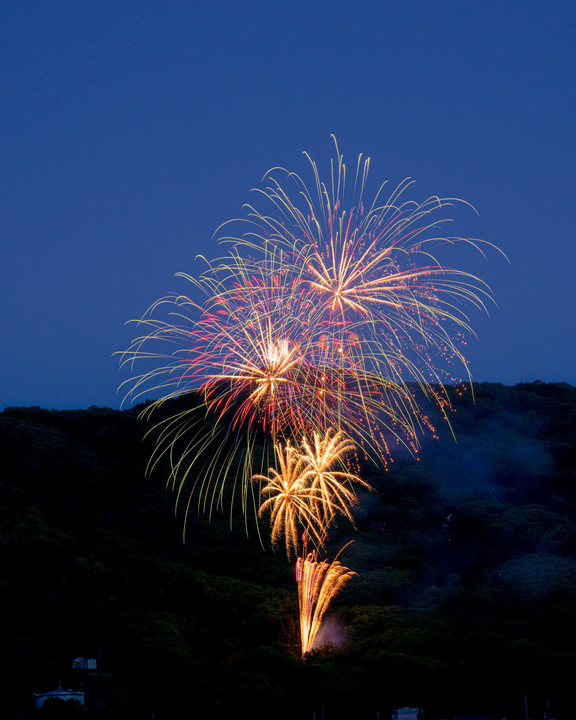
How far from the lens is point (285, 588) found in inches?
1961

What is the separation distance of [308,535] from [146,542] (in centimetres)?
1169

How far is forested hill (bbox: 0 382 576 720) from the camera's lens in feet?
108

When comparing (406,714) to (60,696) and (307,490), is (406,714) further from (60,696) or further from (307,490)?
(307,490)

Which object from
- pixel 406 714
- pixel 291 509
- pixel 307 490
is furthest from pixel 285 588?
pixel 406 714

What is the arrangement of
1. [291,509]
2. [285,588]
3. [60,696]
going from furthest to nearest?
[285,588]
[291,509]
[60,696]

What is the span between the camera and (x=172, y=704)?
1246 inches

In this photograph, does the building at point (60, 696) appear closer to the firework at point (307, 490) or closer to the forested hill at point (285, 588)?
the forested hill at point (285, 588)

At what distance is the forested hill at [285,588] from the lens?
32906 mm

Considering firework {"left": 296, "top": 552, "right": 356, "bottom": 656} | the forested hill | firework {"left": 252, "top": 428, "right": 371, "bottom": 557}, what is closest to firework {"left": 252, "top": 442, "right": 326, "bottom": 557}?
firework {"left": 252, "top": 428, "right": 371, "bottom": 557}

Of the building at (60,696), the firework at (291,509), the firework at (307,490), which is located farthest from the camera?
the firework at (291,509)

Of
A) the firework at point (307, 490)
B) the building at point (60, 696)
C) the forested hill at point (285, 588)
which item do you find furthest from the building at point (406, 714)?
the building at point (60, 696)

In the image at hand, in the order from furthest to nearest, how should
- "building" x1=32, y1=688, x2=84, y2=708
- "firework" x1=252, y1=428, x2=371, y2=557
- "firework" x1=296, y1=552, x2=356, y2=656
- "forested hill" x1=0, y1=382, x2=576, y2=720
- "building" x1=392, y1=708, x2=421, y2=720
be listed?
"firework" x1=296, y1=552, x2=356, y2=656 → "firework" x1=252, y1=428, x2=371, y2=557 → "forested hill" x1=0, y1=382, x2=576, y2=720 → "building" x1=392, y1=708, x2=421, y2=720 → "building" x1=32, y1=688, x2=84, y2=708

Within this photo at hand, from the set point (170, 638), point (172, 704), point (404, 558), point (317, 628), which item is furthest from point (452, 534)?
point (172, 704)

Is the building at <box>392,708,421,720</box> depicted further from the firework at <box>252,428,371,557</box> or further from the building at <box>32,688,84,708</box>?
the building at <box>32,688,84,708</box>
